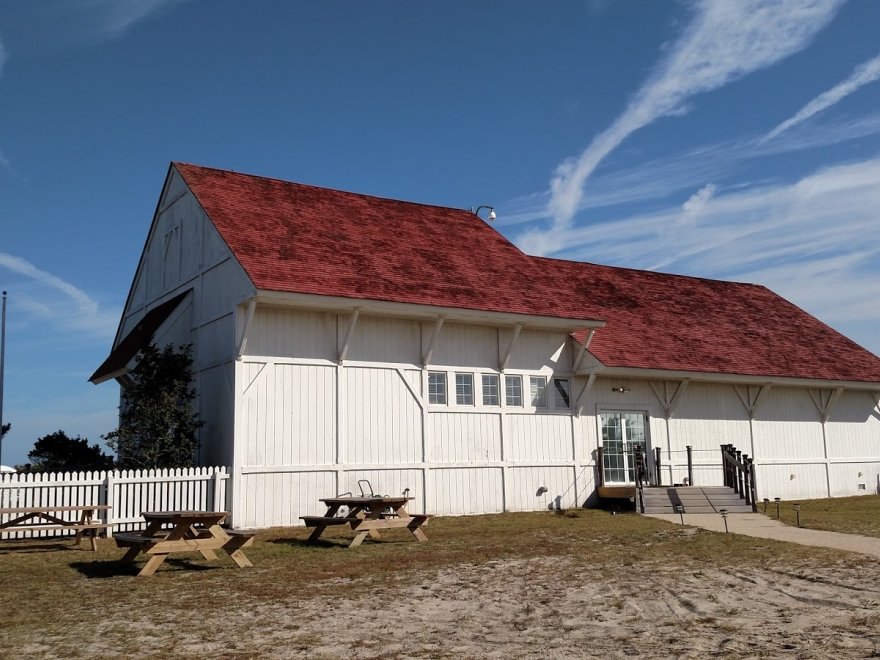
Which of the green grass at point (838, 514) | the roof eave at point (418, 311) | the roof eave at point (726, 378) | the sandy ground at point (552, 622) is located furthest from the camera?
the roof eave at point (726, 378)

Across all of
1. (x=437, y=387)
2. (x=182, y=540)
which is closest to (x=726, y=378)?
(x=437, y=387)

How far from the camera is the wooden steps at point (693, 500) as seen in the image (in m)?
20.0

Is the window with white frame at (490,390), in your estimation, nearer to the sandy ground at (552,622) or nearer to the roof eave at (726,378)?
the roof eave at (726,378)

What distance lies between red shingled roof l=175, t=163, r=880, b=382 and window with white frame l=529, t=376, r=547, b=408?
164cm

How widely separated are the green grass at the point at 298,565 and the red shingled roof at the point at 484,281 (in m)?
5.32

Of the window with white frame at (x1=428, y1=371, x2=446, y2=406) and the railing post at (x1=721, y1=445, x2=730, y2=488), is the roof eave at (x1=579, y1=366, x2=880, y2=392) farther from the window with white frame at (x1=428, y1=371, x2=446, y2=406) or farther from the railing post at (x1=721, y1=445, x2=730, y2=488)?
the window with white frame at (x1=428, y1=371, x2=446, y2=406)

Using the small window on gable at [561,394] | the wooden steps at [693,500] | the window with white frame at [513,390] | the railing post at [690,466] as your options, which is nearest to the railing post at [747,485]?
the wooden steps at [693,500]

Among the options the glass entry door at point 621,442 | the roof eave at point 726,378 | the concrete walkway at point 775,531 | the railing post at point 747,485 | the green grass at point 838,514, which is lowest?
the green grass at point 838,514

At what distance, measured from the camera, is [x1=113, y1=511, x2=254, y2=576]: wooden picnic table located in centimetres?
1106

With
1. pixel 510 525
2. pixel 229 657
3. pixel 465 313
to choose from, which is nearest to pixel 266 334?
pixel 465 313

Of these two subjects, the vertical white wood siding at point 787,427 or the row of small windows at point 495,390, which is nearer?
the row of small windows at point 495,390

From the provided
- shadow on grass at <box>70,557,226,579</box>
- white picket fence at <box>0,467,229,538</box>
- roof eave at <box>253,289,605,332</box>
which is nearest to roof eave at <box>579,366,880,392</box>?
roof eave at <box>253,289,605,332</box>

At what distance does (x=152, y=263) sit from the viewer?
23812 millimetres

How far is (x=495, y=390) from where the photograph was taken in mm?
20203
